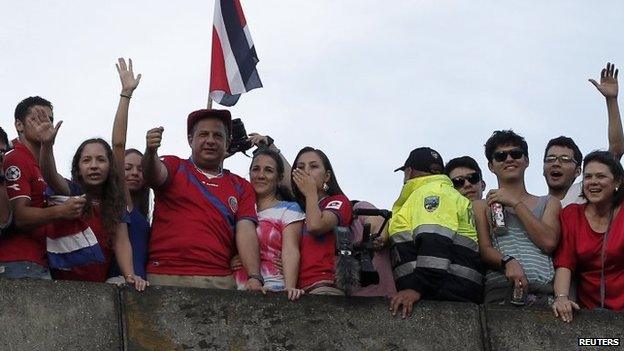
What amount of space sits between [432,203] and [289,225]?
98cm

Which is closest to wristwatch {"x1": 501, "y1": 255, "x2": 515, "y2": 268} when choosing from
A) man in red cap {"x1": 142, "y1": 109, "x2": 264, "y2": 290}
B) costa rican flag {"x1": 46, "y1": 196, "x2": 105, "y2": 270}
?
man in red cap {"x1": 142, "y1": 109, "x2": 264, "y2": 290}

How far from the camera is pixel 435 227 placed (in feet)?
29.1

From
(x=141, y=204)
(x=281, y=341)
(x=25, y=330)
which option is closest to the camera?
(x=25, y=330)

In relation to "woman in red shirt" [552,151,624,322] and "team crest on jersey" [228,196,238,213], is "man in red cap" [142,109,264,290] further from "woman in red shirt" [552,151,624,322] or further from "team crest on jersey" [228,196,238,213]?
"woman in red shirt" [552,151,624,322]

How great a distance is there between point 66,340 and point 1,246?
0.70m

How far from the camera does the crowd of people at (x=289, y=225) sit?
858 cm

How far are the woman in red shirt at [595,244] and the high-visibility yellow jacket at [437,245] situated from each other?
23.2 inches

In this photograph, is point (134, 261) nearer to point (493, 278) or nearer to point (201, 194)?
point (201, 194)

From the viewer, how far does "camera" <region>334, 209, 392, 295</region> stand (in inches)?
341

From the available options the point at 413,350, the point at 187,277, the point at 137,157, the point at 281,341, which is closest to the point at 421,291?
the point at 413,350

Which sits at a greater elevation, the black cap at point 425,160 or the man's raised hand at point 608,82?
the man's raised hand at point 608,82

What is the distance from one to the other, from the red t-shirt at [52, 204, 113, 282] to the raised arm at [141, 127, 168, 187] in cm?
43

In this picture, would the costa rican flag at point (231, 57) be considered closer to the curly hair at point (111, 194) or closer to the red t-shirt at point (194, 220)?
the red t-shirt at point (194, 220)

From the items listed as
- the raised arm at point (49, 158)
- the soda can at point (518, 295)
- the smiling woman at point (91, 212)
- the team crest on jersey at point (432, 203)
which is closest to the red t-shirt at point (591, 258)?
the soda can at point (518, 295)
